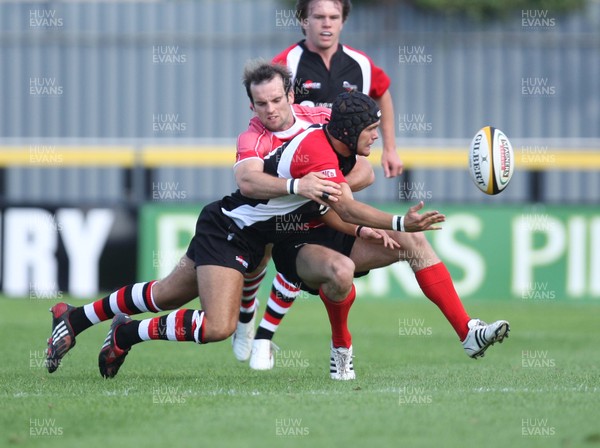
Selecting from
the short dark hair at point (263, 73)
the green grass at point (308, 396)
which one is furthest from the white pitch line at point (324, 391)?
the short dark hair at point (263, 73)

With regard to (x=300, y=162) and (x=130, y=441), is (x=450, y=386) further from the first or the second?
(x=130, y=441)

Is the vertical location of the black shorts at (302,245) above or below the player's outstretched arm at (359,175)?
below

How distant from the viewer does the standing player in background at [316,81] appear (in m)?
Result: 8.11

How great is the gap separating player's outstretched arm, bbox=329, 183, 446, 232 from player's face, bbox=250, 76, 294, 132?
74 centimetres

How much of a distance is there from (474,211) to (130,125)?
24.0 feet

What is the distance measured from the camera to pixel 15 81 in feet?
61.8

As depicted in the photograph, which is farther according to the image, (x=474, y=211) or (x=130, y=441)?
(x=474, y=211)

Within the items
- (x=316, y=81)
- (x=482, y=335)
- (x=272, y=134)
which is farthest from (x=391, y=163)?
(x=482, y=335)

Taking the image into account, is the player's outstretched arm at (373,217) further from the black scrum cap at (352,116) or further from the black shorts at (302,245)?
the black shorts at (302,245)

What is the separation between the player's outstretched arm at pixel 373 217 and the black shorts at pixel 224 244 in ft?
2.46

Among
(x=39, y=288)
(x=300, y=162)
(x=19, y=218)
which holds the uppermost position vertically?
(x=300, y=162)

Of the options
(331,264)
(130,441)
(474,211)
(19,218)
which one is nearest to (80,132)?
(19,218)

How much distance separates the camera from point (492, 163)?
7262mm

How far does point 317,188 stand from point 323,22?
6.46ft
